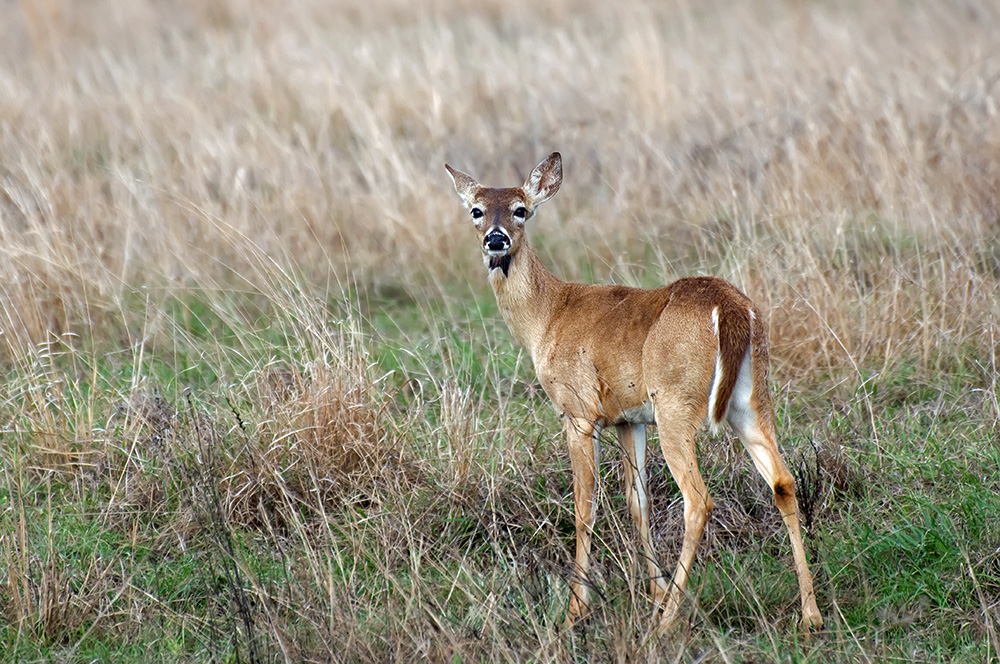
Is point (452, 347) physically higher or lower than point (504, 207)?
lower

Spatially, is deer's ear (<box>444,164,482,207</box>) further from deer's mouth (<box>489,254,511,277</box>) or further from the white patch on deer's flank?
the white patch on deer's flank

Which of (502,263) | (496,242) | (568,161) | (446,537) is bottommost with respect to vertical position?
(446,537)

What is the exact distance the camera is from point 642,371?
424cm

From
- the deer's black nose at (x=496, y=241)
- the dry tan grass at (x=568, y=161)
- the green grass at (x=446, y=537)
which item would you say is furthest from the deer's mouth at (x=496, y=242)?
the dry tan grass at (x=568, y=161)

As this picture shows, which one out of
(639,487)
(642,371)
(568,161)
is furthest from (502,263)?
(568,161)

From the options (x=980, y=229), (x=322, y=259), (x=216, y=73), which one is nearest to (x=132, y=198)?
(x=322, y=259)

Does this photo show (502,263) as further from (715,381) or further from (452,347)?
(452,347)

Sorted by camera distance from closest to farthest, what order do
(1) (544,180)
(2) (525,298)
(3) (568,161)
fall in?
(2) (525,298) → (1) (544,180) → (3) (568,161)

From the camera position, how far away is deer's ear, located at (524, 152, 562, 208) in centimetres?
511

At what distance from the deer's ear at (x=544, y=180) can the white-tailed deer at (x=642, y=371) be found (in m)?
0.12

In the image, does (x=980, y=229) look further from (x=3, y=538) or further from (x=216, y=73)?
(x=216, y=73)

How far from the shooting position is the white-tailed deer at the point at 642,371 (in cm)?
401

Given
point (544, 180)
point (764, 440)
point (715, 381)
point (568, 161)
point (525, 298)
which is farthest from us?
point (568, 161)

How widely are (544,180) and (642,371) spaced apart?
4.22 ft
